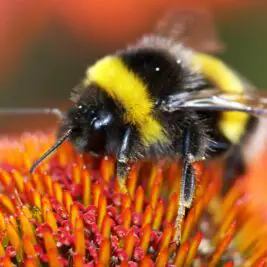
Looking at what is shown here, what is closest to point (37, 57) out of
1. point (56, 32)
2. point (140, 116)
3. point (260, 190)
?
point (56, 32)

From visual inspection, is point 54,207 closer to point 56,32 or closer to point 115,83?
point 115,83

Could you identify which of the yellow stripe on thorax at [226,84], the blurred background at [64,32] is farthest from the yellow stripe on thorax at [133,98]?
the blurred background at [64,32]

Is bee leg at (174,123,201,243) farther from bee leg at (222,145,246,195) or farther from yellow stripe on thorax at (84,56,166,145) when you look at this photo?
bee leg at (222,145,246,195)

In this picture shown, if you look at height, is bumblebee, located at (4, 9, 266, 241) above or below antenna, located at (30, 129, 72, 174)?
above

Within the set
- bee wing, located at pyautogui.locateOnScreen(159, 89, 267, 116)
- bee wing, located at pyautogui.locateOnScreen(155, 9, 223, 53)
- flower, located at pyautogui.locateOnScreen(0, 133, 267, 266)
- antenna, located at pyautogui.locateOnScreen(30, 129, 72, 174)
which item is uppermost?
bee wing, located at pyautogui.locateOnScreen(155, 9, 223, 53)

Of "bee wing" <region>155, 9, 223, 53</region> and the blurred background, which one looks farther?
the blurred background

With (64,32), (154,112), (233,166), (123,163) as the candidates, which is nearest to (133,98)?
(154,112)

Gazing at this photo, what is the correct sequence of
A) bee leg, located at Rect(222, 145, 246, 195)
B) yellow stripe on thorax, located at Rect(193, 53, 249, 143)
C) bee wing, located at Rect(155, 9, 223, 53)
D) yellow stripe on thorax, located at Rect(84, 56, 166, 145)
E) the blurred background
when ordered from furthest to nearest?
the blurred background
bee wing, located at Rect(155, 9, 223, 53)
bee leg, located at Rect(222, 145, 246, 195)
yellow stripe on thorax, located at Rect(193, 53, 249, 143)
yellow stripe on thorax, located at Rect(84, 56, 166, 145)

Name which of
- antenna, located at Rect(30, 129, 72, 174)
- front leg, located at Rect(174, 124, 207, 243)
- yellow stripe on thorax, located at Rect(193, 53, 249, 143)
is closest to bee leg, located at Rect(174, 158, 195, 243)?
front leg, located at Rect(174, 124, 207, 243)

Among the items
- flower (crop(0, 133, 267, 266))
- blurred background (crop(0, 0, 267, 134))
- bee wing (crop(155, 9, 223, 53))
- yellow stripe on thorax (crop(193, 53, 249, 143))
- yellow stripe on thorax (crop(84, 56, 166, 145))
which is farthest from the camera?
blurred background (crop(0, 0, 267, 134))
